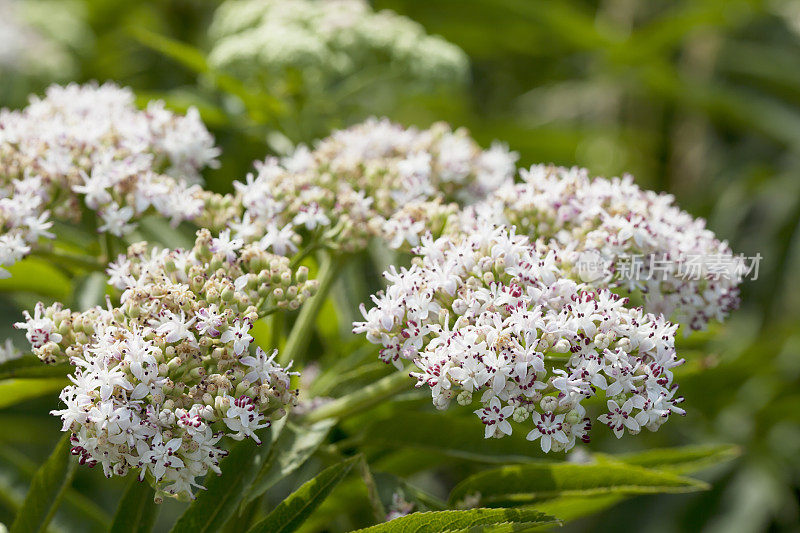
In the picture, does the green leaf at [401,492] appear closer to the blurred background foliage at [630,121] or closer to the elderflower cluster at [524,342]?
the elderflower cluster at [524,342]

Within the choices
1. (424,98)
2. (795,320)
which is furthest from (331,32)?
(795,320)

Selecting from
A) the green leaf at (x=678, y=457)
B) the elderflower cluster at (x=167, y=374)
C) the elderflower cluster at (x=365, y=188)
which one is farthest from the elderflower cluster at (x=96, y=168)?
the green leaf at (x=678, y=457)

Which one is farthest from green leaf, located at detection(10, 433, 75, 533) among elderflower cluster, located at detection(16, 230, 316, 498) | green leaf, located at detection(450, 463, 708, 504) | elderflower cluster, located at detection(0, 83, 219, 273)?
green leaf, located at detection(450, 463, 708, 504)

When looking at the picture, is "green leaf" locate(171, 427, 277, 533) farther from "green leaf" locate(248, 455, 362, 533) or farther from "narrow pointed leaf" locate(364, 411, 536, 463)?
"narrow pointed leaf" locate(364, 411, 536, 463)

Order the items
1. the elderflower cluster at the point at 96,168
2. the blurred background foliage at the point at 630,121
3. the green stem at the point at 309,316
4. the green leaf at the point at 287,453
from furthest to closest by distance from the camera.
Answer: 1. the blurred background foliage at the point at 630,121
2. the green stem at the point at 309,316
3. the elderflower cluster at the point at 96,168
4. the green leaf at the point at 287,453

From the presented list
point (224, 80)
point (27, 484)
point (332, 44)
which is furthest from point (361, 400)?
point (332, 44)

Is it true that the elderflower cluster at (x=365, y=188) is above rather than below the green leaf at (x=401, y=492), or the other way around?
above

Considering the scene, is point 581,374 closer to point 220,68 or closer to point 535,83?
point 220,68
